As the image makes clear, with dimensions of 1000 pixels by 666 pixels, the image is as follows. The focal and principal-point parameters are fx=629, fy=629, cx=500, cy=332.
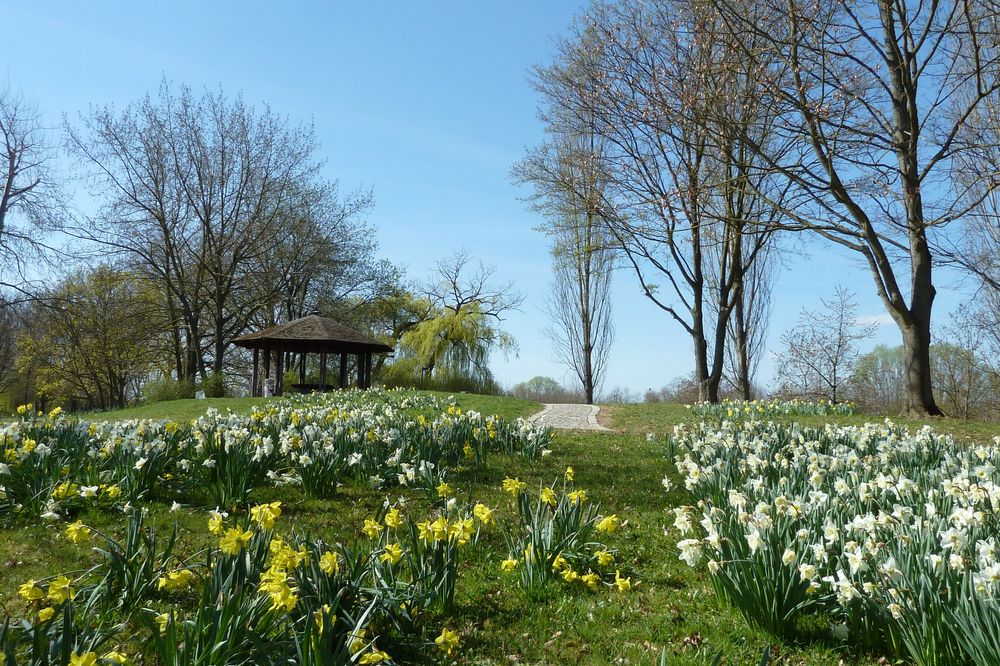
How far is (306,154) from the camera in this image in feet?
84.9

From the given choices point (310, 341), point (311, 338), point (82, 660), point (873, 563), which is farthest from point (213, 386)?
point (873, 563)

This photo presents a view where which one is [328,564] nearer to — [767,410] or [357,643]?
[357,643]

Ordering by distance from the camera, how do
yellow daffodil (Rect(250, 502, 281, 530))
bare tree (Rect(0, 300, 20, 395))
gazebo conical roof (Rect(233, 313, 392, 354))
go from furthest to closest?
bare tree (Rect(0, 300, 20, 395))
gazebo conical roof (Rect(233, 313, 392, 354))
yellow daffodil (Rect(250, 502, 281, 530))

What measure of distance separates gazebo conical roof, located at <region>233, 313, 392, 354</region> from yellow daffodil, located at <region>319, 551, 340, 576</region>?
677 inches

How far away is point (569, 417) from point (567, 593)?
34.3ft

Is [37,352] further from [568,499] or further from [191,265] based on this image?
[568,499]

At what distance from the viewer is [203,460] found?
18.0 ft

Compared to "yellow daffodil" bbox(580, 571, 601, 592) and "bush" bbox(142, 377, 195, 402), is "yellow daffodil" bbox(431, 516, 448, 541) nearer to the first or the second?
"yellow daffodil" bbox(580, 571, 601, 592)

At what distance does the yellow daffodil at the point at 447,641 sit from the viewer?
261 cm

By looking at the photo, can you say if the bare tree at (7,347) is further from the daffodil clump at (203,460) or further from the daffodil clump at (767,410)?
the daffodil clump at (767,410)

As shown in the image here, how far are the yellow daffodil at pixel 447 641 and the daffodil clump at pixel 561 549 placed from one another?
28.8 inches

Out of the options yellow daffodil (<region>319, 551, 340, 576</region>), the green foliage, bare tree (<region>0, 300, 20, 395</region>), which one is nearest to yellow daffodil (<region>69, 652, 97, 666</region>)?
yellow daffodil (<region>319, 551, 340, 576</region>)

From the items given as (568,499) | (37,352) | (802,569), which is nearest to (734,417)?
(568,499)

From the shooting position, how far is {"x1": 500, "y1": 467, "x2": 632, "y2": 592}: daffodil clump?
346 centimetres
